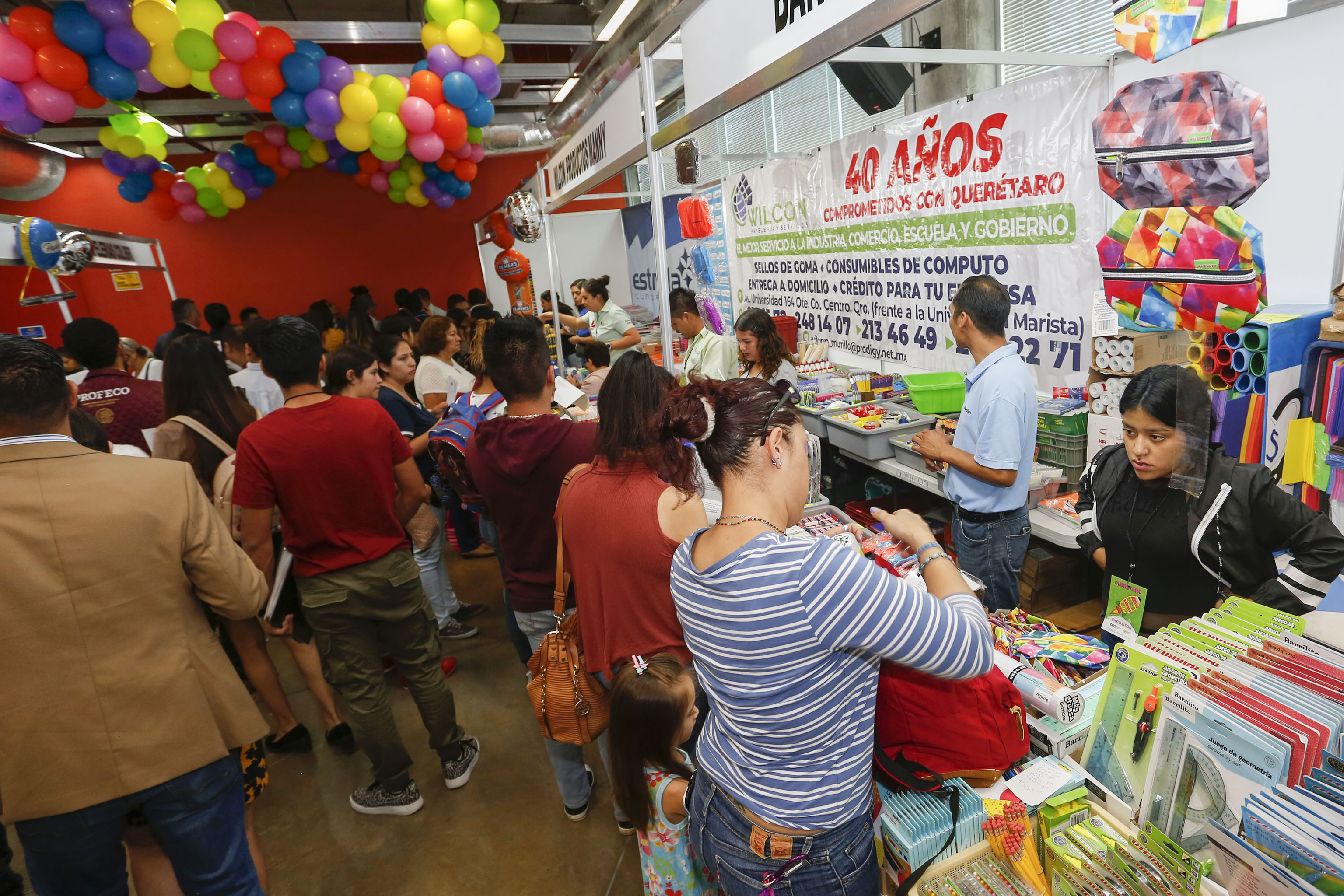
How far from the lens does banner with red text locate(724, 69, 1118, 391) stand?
11.0ft

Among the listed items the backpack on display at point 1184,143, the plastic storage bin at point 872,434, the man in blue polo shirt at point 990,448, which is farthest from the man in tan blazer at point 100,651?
the plastic storage bin at point 872,434

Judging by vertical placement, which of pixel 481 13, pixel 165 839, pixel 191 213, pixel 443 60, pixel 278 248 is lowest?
pixel 165 839

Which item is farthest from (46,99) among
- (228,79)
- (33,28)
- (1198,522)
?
(1198,522)

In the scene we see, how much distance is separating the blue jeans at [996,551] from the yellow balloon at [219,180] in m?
9.68

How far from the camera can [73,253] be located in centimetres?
511

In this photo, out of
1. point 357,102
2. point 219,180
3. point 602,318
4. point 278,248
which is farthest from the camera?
point 278,248

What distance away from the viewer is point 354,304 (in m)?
6.57

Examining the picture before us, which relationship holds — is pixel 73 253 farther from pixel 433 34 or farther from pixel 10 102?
pixel 433 34

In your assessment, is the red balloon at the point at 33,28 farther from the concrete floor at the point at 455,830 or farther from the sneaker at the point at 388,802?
the sneaker at the point at 388,802

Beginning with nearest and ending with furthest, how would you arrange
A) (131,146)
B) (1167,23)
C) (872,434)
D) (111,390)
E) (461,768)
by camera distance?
(1167,23), (461,768), (111,390), (872,434), (131,146)

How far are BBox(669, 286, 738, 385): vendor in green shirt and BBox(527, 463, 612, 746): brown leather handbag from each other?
108 inches

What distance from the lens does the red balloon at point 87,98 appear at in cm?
504

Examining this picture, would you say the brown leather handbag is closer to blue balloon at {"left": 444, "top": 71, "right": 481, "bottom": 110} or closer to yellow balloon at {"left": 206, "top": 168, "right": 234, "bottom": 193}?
blue balloon at {"left": 444, "top": 71, "right": 481, "bottom": 110}

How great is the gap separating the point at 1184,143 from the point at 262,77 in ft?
19.3
